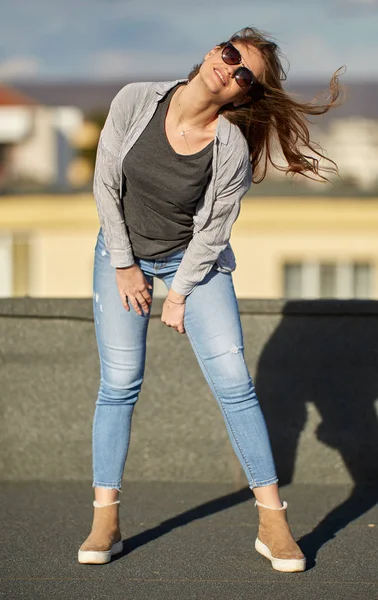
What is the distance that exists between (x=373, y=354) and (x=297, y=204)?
29.5 meters

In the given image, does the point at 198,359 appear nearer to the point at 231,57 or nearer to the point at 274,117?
the point at 274,117

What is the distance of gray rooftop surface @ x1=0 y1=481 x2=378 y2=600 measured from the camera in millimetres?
3695

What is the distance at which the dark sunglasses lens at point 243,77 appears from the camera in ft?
11.8

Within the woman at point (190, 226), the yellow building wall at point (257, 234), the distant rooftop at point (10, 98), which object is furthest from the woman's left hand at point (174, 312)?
the distant rooftop at point (10, 98)

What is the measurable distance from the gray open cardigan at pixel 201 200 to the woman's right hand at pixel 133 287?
0.05 meters

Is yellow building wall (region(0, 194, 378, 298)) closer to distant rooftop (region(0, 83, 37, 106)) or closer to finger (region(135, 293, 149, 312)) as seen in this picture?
distant rooftop (region(0, 83, 37, 106))

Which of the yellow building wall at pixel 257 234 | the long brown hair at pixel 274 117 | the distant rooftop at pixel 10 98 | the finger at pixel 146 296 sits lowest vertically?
the distant rooftop at pixel 10 98

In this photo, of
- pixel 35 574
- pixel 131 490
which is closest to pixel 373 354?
pixel 131 490

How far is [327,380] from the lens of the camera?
5.39 m

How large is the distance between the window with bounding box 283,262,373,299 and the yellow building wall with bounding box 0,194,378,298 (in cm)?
35

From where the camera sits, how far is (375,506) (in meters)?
4.96

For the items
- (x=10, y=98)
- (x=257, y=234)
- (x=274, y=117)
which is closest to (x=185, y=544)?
(x=274, y=117)

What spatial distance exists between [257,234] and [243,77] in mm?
30643

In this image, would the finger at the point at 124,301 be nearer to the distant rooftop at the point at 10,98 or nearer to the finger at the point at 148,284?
the finger at the point at 148,284
